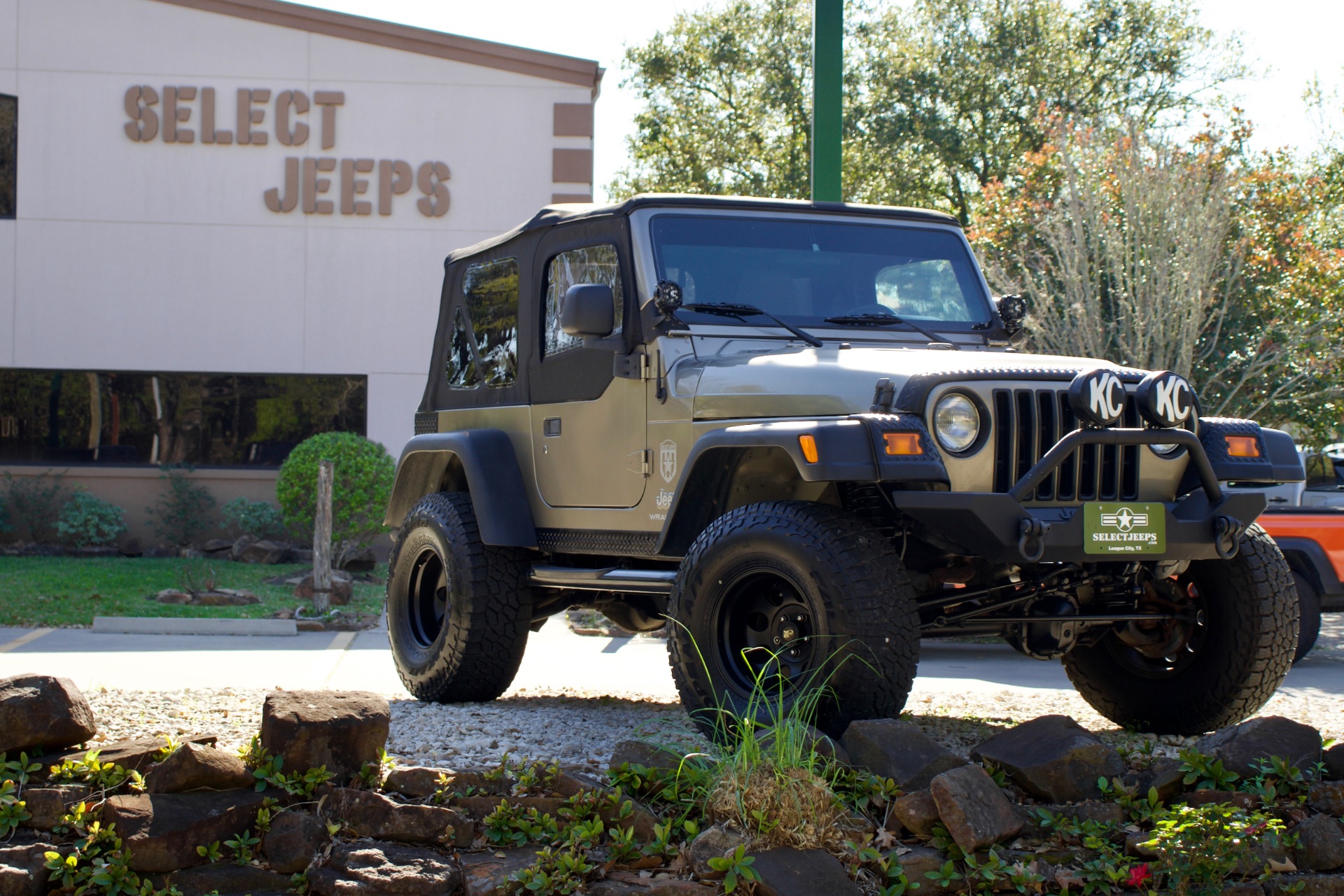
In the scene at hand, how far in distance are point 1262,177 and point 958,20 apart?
1496cm

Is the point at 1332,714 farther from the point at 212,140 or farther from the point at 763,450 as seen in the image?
the point at 212,140

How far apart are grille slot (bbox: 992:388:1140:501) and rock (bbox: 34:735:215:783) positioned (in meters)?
2.90

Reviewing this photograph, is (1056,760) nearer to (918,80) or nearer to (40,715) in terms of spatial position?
(40,715)

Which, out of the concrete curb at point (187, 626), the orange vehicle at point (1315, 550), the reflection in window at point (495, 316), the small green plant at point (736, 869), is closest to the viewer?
the small green plant at point (736, 869)

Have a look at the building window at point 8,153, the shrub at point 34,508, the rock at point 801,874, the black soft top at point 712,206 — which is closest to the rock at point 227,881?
the rock at point 801,874

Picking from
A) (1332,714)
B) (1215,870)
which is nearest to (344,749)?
(1215,870)

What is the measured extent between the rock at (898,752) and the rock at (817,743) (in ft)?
0.22

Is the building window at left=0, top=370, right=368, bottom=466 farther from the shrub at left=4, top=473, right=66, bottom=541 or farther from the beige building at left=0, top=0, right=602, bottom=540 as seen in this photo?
the shrub at left=4, top=473, right=66, bottom=541

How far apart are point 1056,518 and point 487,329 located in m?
3.46

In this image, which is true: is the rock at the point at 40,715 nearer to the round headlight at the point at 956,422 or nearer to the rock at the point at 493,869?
the rock at the point at 493,869

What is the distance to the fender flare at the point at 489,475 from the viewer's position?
20.5 ft

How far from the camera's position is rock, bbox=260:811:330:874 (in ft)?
13.4

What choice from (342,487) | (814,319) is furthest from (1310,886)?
(342,487)

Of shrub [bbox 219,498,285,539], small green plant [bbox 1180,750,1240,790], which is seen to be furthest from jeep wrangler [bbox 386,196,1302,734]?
shrub [bbox 219,498,285,539]
